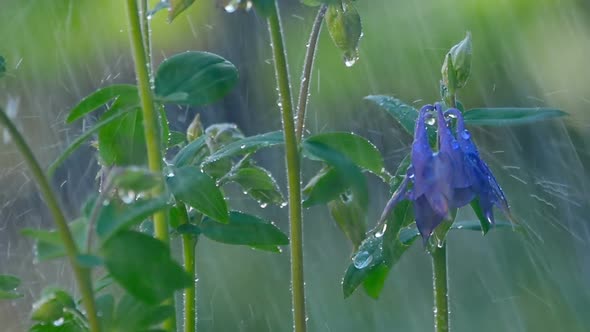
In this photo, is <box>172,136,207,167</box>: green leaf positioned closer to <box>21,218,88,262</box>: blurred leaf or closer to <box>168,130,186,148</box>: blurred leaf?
<box>168,130,186,148</box>: blurred leaf

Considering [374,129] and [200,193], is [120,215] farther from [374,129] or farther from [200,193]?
[374,129]

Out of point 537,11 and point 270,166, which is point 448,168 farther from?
point 537,11

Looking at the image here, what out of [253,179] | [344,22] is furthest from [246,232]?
[344,22]

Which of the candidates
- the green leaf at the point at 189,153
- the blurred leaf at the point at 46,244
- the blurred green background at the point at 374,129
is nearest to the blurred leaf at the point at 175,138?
the green leaf at the point at 189,153

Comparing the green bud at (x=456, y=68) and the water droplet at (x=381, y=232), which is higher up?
the green bud at (x=456, y=68)

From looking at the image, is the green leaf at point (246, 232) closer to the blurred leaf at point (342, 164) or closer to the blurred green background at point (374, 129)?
the blurred leaf at point (342, 164)

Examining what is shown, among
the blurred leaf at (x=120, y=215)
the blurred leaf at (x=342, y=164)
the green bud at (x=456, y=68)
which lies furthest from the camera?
the green bud at (x=456, y=68)
